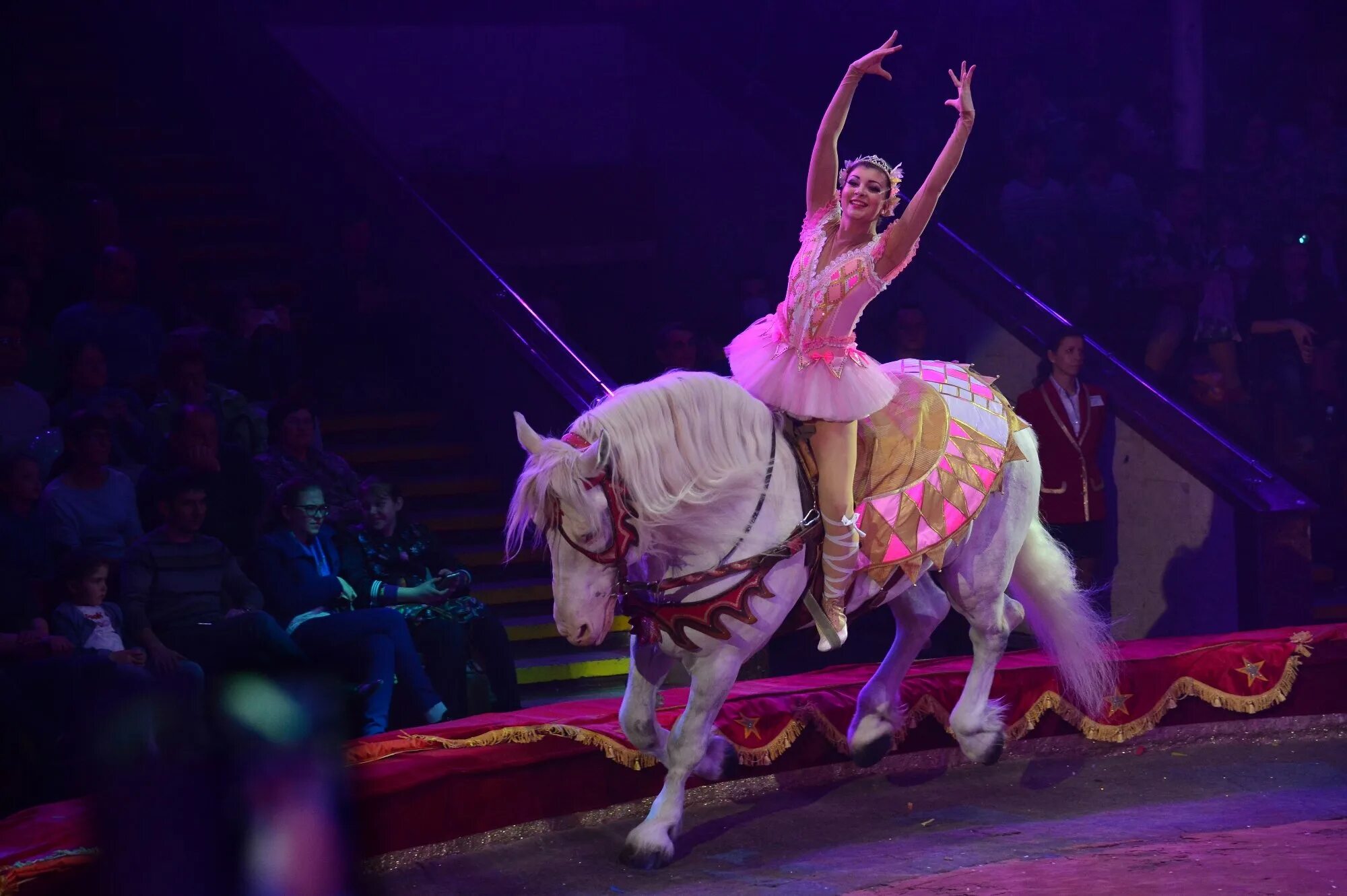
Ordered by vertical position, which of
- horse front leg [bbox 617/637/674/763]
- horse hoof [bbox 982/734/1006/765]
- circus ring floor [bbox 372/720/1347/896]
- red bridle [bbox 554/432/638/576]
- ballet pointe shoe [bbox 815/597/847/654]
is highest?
red bridle [bbox 554/432/638/576]

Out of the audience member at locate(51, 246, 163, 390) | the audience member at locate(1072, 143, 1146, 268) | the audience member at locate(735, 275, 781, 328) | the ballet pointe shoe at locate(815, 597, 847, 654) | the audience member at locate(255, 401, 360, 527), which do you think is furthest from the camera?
the audience member at locate(1072, 143, 1146, 268)

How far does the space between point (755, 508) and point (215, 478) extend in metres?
2.78

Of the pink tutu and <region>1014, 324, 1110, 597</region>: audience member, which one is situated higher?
the pink tutu

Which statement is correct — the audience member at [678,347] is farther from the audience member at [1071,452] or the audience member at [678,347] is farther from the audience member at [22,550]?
the audience member at [22,550]

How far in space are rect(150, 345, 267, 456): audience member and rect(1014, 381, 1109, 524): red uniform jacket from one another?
396 centimetres

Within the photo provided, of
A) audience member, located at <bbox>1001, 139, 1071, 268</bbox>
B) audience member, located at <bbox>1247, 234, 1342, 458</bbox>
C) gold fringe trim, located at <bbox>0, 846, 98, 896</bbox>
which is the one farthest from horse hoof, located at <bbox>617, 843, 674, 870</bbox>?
audience member, located at <bbox>1001, 139, 1071, 268</bbox>

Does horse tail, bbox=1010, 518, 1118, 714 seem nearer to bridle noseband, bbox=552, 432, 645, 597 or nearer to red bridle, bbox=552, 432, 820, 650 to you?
red bridle, bbox=552, 432, 820, 650

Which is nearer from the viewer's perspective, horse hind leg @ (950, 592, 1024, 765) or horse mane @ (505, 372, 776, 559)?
horse mane @ (505, 372, 776, 559)

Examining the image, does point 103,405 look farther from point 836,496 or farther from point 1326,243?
point 1326,243

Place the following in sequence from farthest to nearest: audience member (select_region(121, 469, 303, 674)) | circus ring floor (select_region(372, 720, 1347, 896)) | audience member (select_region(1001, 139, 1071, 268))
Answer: audience member (select_region(1001, 139, 1071, 268)) < audience member (select_region(121, 469, 303, 674)) < circus ring floor (select_region(372, 720, 1347, 896))

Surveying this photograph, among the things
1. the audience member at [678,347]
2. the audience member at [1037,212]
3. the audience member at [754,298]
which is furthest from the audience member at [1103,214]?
the audience member at [678,347]

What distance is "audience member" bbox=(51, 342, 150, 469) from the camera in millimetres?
6566

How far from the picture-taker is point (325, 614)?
584cm

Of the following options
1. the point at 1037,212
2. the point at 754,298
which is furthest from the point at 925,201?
the point at 1037,212
